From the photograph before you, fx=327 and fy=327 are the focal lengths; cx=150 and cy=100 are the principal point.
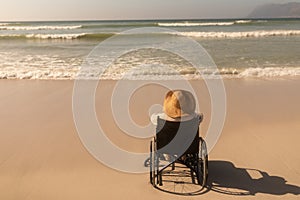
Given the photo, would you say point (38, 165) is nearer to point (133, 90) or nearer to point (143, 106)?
point (143, 106)

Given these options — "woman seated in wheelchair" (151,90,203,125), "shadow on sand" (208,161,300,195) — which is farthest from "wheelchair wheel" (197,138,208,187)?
"woman seated in wheelchair" (151,90,203,125)

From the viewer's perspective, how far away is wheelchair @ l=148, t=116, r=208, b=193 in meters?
3.59

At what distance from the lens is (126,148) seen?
4.80 meters

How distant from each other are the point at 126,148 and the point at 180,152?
1285 mm

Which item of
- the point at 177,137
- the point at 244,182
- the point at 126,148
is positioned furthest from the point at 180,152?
the point at 126,148

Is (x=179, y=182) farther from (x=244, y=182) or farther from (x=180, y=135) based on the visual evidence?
(x=244, y=182)

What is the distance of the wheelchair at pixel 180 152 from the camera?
3.59 metres

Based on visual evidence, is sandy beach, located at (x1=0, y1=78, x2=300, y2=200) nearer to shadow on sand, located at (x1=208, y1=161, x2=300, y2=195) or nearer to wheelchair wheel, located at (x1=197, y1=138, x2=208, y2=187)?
shadow on sand, located at (x1=208, y1=161, x2=300, y2=195)

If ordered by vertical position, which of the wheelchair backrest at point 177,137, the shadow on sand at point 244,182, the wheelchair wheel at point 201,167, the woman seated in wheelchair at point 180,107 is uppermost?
the woman seated in wheelchair at point 180,107

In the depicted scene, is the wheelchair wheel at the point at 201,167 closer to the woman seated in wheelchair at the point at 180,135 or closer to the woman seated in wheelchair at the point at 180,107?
the woman seated in wheelchair at the point at 180,135

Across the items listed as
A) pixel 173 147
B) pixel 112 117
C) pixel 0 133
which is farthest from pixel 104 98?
pixel 173 147

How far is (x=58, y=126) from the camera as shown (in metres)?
5.66

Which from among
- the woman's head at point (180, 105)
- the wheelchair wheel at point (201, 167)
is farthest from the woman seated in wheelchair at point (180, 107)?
the wheelchair wheel at point (201, 167)

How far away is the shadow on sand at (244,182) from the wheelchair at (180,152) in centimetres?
22
